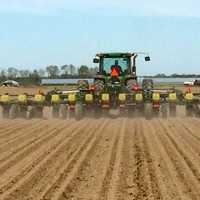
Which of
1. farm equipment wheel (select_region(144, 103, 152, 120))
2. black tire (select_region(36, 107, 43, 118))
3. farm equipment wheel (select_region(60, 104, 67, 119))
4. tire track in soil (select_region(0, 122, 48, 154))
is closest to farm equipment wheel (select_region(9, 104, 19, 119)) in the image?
black tire (select_region(36, 107, 43, 118))

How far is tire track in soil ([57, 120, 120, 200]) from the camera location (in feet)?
21.3

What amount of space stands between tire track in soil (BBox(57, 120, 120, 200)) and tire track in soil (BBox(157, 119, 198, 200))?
3.20ft

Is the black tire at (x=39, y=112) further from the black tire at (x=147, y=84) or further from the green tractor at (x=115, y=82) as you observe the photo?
the black tire at (x=147, y=84)

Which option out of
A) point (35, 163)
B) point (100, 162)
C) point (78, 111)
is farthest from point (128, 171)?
point (78, 111)

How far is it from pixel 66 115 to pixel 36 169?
33.6 ft

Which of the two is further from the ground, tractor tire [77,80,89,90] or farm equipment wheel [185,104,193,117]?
tractor tire [77,80,89,90]

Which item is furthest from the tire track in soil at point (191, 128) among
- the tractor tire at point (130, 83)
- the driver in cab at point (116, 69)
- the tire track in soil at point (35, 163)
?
the driver in cab at point (116, 69)

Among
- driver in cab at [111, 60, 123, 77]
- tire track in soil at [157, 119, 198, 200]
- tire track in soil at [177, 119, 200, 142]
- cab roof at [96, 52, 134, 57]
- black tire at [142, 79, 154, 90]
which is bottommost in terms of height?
tire track in soil at [177, 119, 200, 142]

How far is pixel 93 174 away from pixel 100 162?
1.00 metres

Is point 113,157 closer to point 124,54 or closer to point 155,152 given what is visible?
point 155,152

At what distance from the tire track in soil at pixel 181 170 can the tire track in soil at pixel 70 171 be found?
1390mm

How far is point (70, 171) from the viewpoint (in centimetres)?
793

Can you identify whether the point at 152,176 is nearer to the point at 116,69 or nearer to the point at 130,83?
the point at 130,83

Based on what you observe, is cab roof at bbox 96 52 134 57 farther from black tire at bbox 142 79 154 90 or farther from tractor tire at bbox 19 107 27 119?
tractor tire at bbox 19 107 27 119
